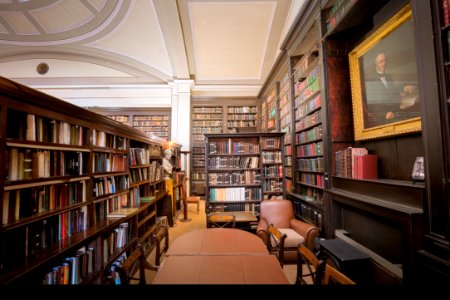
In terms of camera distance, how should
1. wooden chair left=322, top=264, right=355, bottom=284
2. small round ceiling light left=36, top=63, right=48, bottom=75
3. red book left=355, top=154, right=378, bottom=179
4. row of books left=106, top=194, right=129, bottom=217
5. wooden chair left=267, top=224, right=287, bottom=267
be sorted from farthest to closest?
small round ceiling light left=36, top=63, right=48, bottom=75 → row of books left=106, top=194, right=129, bottom=217 → red book left=355, top=154, right=378, bottom=179 → wooden chair left=267, top=224, right=287, bottom=267 → wooden chair left=322, top=264, right=355, bottom=284

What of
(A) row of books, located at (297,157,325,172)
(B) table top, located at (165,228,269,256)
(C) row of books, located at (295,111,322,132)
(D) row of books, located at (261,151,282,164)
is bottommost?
(B) table top, located at (165,228,269,256)

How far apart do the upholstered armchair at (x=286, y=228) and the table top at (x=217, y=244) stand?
0.49 m

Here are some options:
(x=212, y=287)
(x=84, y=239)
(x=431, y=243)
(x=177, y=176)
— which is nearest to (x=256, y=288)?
(x=212, y=287)

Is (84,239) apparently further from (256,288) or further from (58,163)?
(256,288)

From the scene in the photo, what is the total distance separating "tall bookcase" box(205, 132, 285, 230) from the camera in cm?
367

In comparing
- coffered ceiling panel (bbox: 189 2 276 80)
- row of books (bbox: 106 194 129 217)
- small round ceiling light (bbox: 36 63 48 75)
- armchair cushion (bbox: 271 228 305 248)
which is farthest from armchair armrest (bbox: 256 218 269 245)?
small round ceiling light (bbox: 36 63 48 75)

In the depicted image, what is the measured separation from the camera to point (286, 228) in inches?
112

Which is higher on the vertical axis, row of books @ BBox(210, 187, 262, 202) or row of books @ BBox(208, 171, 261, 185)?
row of books @ BBox(208, 171, 261, 185)

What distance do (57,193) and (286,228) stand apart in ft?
8.70

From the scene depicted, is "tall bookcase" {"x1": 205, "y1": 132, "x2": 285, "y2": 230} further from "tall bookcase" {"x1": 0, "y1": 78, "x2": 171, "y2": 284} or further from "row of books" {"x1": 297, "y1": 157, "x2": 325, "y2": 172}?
"tall bookcase" {"x1": 0, "y1": 78, "x2": 171, "y2": 284}

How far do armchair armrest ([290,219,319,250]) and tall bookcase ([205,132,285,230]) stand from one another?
0.96 m

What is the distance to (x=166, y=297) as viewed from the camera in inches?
14.0

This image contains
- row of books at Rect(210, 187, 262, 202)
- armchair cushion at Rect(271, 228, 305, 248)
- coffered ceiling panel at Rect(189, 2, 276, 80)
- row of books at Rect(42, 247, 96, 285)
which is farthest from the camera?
coffered ceiling panel at Rect(189, 2, 276, 80)

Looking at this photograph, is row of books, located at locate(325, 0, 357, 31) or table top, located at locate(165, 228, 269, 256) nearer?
table top, located at locate(165, 228, 269, 256)
